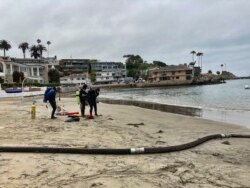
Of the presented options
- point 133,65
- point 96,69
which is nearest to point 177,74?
point 133,65

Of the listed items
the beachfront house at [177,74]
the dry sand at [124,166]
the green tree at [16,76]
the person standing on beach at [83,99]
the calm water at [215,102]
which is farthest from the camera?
the beachfront house at [177,74]

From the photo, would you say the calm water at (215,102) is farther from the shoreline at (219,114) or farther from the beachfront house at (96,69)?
the beachfront house at (96,69)

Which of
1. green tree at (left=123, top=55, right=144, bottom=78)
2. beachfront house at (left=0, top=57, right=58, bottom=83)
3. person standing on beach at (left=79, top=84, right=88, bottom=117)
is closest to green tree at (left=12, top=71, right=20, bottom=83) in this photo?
beachfront house at (left=0, top=57, right=58, bottom=83)

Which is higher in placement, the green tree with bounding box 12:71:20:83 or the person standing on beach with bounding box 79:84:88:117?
the green tree with bounding box 12:71:20:83

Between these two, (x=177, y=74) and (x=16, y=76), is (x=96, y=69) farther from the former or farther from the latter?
(x=16, y=76)

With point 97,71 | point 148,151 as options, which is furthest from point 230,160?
point 97,71

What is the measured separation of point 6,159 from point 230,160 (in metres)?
5.27

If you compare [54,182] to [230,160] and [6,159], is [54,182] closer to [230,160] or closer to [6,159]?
[6,159]

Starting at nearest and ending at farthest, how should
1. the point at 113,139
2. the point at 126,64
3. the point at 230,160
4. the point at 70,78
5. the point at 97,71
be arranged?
the point at 230,160, the point at 113,139, the point at 70,78, the point at 97,71, the point at 126,64

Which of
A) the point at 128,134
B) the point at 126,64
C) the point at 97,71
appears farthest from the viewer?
the point at 126,64

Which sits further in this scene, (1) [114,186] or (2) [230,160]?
(2) [230,160]

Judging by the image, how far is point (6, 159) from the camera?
26.9ft

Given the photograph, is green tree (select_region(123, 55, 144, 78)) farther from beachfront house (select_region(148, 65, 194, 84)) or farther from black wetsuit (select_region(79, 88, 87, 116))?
black wetsuit (select_region(79, 88, 87, 116))

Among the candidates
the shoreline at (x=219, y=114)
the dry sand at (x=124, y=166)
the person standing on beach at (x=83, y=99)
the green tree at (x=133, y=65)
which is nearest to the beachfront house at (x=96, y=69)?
the green tree at (x=133, y=65)
